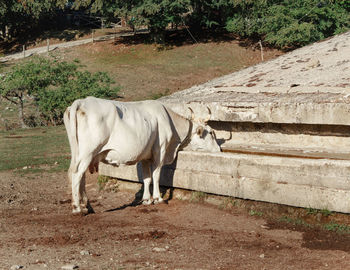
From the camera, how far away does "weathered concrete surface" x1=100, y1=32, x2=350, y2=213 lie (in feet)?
23.0

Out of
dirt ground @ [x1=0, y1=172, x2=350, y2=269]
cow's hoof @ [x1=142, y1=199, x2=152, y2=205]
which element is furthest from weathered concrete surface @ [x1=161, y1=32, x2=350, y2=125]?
cow's hoof @ [x1=142, y1=199, x2=152, y2=205]

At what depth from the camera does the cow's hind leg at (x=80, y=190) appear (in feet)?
23.9

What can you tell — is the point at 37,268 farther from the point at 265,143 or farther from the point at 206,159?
the point at 265,143

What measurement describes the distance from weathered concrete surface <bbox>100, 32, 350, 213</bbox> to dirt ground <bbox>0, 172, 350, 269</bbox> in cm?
42

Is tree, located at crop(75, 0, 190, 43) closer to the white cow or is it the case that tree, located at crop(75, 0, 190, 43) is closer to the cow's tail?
the white cow

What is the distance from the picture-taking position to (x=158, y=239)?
6.39 meters

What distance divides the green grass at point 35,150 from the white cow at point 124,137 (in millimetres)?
3943

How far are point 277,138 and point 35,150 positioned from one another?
7.34 metres

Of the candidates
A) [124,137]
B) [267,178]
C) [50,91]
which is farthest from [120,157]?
[50,91]

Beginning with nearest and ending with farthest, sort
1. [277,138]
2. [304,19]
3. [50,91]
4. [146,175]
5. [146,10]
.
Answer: [146,175]
[277,138]
[50,91]
[304,19]
[146,10]

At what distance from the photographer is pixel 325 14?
31188mm

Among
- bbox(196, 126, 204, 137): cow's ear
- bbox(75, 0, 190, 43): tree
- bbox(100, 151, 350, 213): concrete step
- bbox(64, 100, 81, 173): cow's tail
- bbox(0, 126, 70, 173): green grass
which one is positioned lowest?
bbox(0, 126, 70, 173): green grass

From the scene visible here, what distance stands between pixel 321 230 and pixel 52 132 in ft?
39.2

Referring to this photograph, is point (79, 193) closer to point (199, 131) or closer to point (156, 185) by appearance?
point (156, 185)
